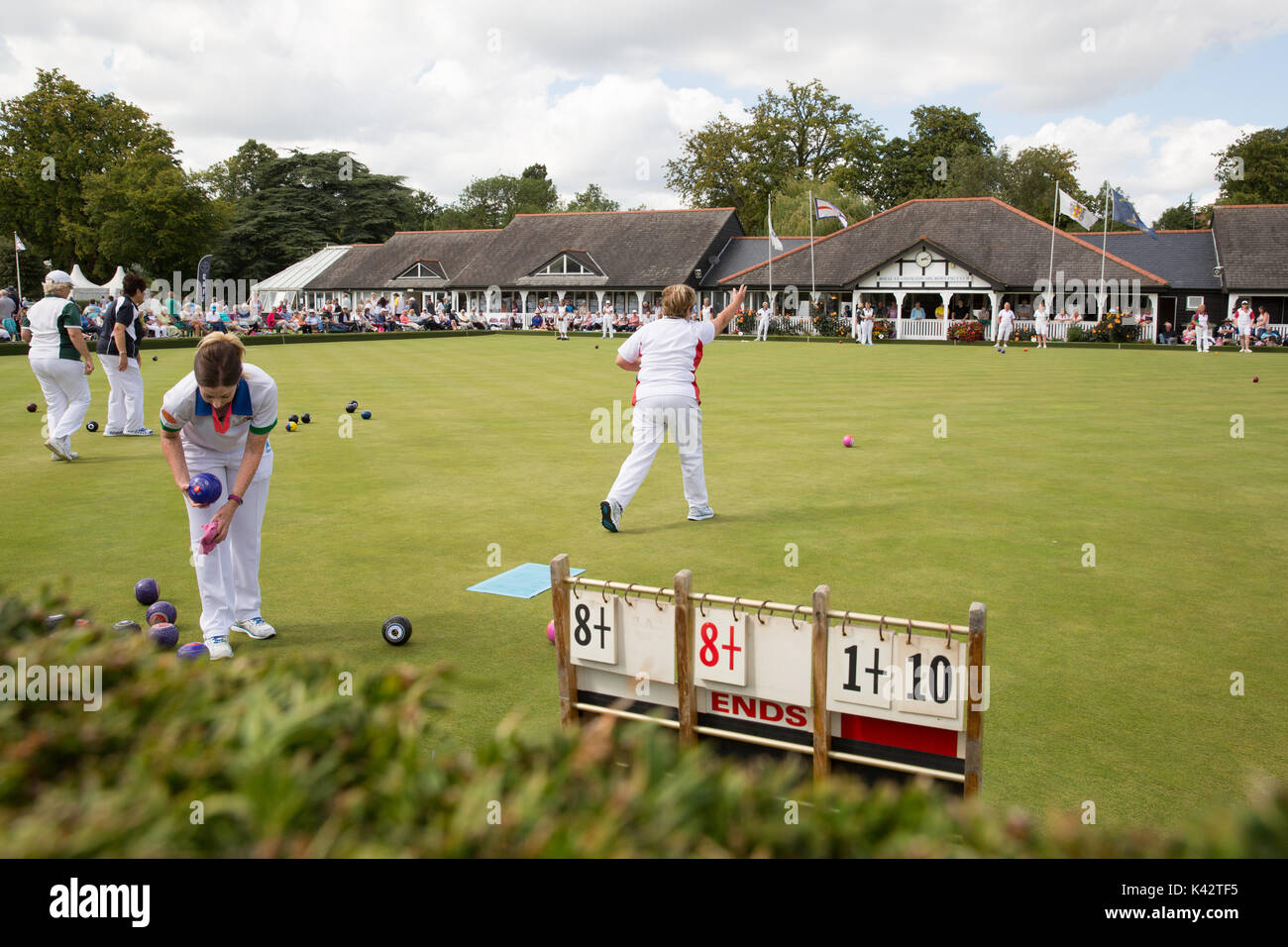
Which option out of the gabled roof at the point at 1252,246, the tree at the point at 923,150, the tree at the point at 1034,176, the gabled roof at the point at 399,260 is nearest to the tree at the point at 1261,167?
the tree at the point at 1034,176

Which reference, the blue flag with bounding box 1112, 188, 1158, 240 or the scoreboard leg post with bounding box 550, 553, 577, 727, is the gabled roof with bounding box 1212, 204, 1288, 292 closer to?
the blue flag with bounding box 1112, 188, 1158, 240

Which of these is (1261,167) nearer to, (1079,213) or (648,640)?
(1079,213)

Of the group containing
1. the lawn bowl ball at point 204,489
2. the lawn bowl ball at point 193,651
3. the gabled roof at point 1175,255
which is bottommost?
the lawn bowl ball at point 193,651

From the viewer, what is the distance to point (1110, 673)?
5891 mm

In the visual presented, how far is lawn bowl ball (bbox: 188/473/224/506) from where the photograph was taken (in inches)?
235

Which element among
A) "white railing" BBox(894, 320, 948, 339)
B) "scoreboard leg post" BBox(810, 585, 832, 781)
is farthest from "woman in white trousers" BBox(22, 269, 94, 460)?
"white railing" BBox(894, 320, 948, 339)

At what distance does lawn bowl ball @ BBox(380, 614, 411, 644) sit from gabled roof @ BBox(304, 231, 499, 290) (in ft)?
236

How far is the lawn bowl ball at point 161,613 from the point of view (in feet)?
21.3

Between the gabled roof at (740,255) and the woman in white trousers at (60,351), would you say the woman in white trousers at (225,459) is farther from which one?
the gabled roof at (740,255)

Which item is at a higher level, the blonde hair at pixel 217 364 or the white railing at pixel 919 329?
the white railing at pixel 919 329

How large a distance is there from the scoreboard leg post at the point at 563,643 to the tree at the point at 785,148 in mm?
84567
